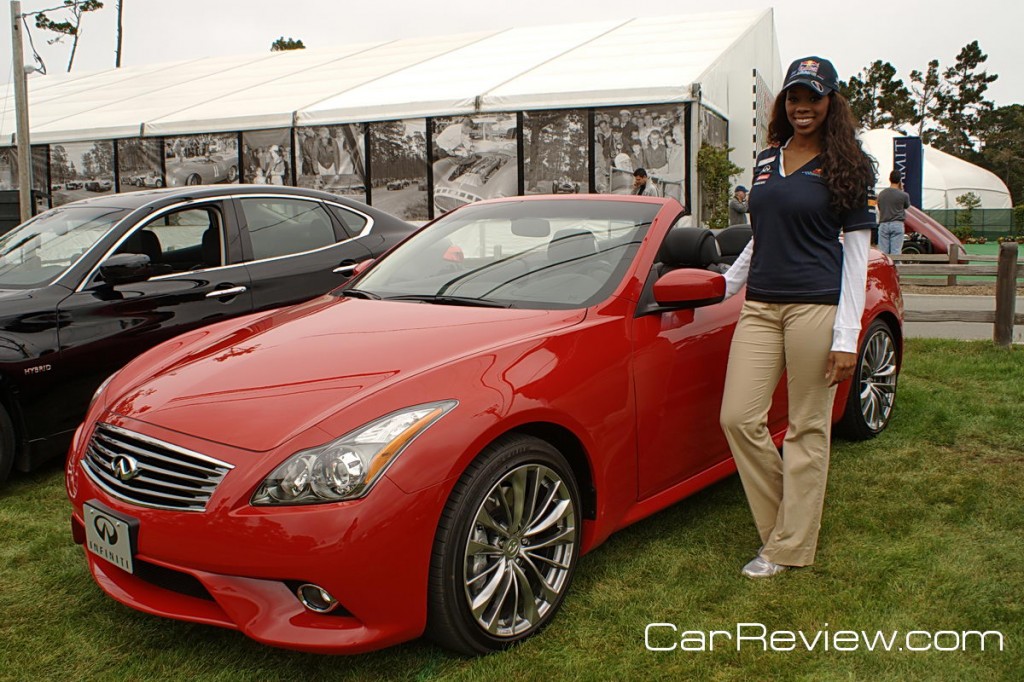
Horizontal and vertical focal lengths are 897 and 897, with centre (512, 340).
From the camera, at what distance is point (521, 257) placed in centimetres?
380

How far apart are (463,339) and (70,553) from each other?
201 centimetres

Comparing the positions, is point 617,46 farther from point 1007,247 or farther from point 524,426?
point 524,426

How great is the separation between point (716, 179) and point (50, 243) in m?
11.7

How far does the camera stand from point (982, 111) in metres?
72.5

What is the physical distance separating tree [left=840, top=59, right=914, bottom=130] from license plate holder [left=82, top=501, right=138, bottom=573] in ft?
259

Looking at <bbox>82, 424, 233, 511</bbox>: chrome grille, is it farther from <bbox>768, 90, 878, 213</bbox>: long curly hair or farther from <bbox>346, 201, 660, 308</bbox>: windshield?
<bbox>768, 90, 878, 213</bbox>: long curly hair

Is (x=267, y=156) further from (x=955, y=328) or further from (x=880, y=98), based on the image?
(x=880, y=98)

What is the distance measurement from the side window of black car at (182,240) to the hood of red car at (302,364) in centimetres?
205

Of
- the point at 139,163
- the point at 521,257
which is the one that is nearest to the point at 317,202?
the point at 521,257

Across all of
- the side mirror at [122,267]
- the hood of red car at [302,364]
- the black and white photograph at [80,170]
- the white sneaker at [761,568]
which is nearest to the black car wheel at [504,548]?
the hood of red car at [302,364]

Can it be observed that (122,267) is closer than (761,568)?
No

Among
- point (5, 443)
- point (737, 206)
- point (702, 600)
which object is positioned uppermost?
point (737, 206)

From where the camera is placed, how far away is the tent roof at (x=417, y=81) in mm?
15070

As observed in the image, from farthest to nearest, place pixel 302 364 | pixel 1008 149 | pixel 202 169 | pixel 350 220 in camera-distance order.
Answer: pixel 1008 149, pixel 202 169, pixel 350 220, pixel 302 364
